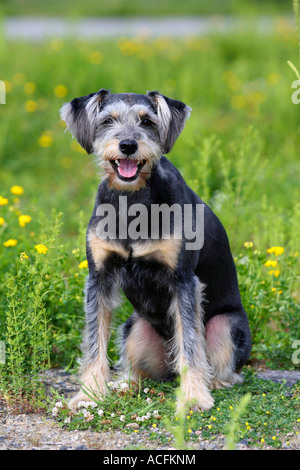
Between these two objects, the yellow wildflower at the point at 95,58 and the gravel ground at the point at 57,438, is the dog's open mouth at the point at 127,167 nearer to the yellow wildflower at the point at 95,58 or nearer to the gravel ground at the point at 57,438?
the gravel ground at the point at 57,438

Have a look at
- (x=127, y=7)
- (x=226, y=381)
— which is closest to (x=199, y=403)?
(x=226, y=381)

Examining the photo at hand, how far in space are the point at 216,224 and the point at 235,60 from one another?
24.5 ft

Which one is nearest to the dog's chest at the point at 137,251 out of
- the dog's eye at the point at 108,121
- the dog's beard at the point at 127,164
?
the dog's beard at the point at 127,164

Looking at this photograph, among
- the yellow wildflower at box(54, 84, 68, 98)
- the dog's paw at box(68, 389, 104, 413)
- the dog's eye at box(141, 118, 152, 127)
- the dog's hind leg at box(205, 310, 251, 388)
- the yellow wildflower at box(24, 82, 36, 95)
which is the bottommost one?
the dog's paw at box(68, 389, 104, 413)

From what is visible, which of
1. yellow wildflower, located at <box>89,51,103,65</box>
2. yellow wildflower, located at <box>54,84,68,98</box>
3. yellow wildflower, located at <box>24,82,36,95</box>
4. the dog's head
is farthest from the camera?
yellow wildflower, located at <box>89,51,103,65</box>

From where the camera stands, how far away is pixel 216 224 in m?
4.47

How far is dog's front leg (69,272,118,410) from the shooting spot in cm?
414

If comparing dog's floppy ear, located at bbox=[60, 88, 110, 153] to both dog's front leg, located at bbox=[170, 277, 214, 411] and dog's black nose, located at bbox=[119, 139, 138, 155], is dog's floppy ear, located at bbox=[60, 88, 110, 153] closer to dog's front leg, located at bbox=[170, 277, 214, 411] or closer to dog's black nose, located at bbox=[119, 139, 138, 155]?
dog's black nose, located at bbox=[119, 139, 138, 155]

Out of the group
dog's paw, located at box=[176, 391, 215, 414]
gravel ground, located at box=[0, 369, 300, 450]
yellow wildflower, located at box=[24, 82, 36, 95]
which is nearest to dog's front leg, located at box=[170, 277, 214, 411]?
dog's paw, located at box=[176, 391, 215, 414]

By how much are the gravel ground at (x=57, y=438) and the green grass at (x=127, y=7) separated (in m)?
15.9

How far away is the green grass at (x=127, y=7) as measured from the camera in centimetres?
1892

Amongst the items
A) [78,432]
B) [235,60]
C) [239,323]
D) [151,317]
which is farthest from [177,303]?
[235,60]

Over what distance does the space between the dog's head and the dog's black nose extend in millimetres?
13

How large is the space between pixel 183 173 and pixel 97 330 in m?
3.18
